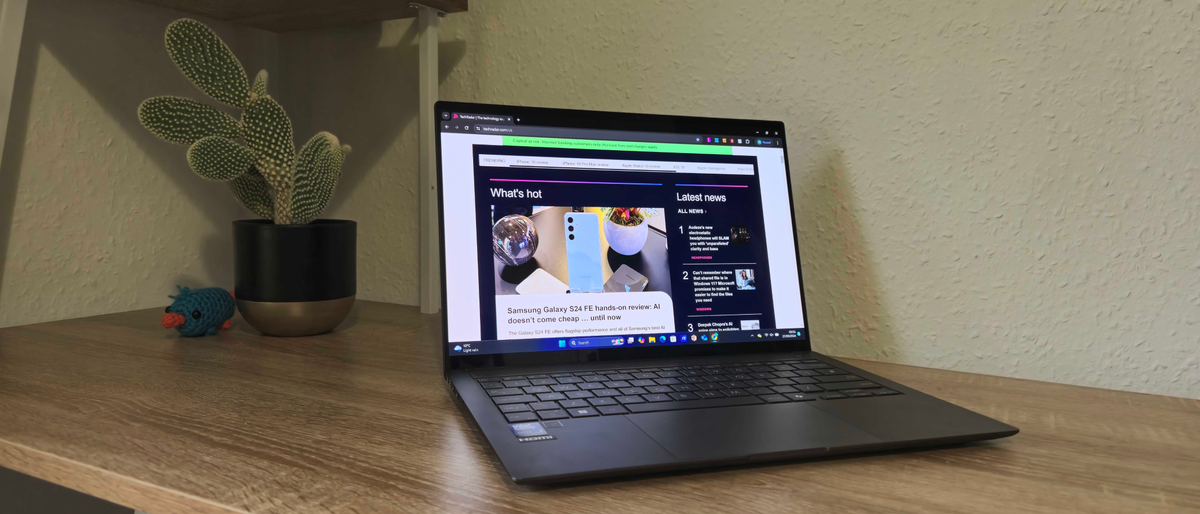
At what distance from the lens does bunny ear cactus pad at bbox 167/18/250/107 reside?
737 millimetres

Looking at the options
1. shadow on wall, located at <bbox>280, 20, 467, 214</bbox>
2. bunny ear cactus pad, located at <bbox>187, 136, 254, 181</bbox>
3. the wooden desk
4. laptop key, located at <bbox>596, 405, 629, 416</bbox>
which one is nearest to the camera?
the wooden desk

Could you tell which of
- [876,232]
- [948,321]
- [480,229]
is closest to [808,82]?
[876,232]

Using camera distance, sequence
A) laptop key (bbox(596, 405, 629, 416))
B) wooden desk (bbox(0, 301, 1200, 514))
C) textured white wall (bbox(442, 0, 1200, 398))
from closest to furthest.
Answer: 1. wooden desk (bbox(0, 301, 1200, 514))
2. laptop key (bbox(596, 405, 629, 416))
3. textured white wall (bbox(442, 0, 1200, 398))

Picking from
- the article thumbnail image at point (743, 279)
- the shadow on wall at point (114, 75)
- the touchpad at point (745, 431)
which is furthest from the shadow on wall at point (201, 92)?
the touchpad at point (745, 431)

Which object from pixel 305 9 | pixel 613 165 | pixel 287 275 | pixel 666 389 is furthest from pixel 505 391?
pixel 305 9

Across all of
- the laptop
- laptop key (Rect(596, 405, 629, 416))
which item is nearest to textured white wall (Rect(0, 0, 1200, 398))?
the laptop

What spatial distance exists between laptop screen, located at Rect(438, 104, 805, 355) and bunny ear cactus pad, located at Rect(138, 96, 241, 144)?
320 millimetres

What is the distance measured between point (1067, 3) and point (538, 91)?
595 mm

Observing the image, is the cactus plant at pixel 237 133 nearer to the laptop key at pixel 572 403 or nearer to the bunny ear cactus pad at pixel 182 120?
the bunny ear cactus pad at pixel 182 120

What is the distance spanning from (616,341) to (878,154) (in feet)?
1.13

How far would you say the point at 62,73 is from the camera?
839 mm

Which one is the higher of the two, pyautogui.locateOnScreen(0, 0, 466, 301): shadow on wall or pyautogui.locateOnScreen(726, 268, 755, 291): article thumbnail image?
pyautogui.locateOnScreen(0, 0, 466, 301): shadow on wall

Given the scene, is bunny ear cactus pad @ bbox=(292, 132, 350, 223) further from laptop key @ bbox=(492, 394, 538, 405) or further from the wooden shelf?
laptop key @ bbox=(492, 394, 538, 405)

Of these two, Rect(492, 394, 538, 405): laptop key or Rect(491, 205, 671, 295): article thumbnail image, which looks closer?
Rect(492, 394, 538, 405): laptop key
